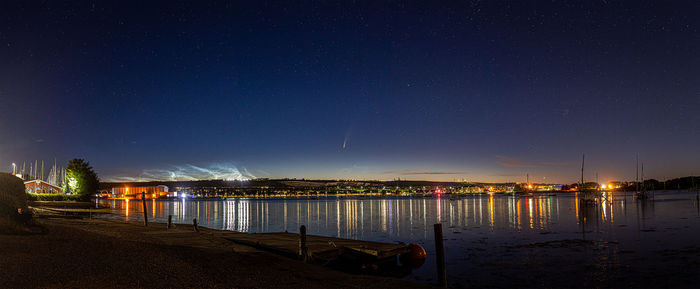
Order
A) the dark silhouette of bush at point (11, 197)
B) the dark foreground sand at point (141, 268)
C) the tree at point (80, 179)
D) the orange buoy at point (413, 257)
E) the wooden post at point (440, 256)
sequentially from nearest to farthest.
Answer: the dark foreground sand at point (141, 268) < the wooden post at point (440, 256) < the dark silhouette of bush at point (11, 197) < the orange buoy at point (413, 257) < the tree at point (80, 179)

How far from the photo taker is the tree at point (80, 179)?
10612 cm

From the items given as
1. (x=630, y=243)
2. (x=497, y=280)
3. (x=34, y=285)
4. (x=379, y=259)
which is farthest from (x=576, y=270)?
(x=34, y=285)

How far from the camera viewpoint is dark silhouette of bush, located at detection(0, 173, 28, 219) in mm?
23281

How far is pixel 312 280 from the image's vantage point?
16844 mm

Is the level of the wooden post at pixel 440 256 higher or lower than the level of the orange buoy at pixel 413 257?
higher

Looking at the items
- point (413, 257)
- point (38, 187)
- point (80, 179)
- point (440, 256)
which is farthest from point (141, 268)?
point (38, 187)

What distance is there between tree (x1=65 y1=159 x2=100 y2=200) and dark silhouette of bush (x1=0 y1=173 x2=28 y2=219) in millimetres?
90891

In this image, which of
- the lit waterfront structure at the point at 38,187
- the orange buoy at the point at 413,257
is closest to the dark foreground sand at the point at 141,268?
the orange buoy at the point at 413,257

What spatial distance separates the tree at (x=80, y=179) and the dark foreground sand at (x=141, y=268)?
9570 cm

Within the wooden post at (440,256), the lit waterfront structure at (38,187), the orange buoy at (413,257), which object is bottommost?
the orange buoy at (413,257)

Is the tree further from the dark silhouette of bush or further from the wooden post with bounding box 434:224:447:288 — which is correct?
the wooden post with bounding box 434:224:447:288

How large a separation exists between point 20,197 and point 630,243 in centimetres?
4421

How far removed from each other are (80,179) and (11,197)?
3726 inches

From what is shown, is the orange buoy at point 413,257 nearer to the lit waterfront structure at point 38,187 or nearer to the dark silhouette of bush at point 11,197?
the dark silhouette of bush at point 11,197
